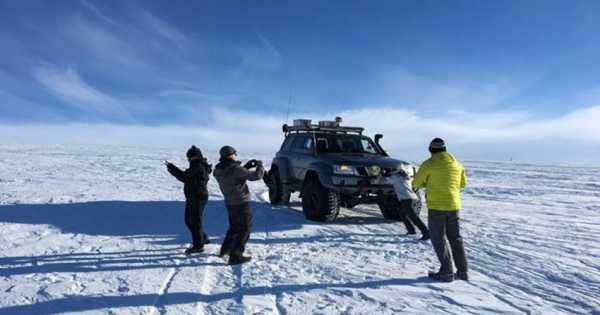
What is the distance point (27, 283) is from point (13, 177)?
14.1m

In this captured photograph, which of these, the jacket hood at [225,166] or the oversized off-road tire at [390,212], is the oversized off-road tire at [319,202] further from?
the jacket hood at [225,166]

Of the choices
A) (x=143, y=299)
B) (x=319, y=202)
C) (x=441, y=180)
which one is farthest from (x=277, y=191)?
(x=143, y=299)

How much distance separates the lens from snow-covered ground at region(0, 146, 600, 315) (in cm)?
463

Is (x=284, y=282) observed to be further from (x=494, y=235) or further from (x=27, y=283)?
(x=494, y=235)

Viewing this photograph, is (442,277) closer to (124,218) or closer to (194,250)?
(194,250)

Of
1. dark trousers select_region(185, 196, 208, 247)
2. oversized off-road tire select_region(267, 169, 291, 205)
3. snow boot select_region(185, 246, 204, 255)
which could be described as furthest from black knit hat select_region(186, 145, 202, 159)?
oversized off-road tire select_region(267, 169, 291, 205)

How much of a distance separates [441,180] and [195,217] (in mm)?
3274

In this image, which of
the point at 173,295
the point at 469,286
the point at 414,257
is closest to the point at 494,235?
the point at 414,257

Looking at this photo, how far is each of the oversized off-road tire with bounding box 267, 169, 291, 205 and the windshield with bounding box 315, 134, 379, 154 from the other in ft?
5.03

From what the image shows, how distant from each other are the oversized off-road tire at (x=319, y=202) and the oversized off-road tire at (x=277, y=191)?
1828mm

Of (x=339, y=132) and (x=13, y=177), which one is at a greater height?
(x=339, y=132)

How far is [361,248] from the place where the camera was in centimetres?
709

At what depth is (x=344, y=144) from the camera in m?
10.4

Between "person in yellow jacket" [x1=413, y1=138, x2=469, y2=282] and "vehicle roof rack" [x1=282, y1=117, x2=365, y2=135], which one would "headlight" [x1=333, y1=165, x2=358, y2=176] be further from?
"person in yellow jacket" [x1=413, y1=138, x2=469, y2=282]
